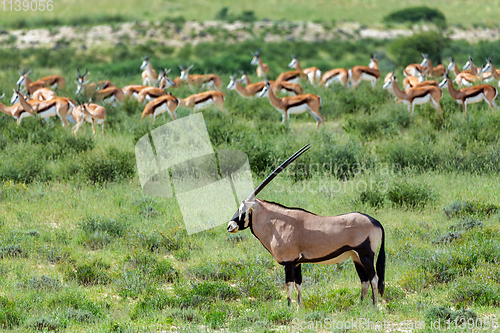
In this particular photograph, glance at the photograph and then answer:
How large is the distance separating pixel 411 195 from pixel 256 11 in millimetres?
49779

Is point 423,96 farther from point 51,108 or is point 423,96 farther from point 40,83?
point 40,83

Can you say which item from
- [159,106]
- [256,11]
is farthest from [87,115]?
[256,11]

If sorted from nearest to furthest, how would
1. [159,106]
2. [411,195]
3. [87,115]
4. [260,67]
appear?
[411,195]
[87,115]
[159,106]
[260,67]

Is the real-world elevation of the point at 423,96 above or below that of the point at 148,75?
above

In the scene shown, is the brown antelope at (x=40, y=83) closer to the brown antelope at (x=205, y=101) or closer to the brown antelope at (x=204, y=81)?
the brown antelope at (x=204, y=81)

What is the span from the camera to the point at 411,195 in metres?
8.03

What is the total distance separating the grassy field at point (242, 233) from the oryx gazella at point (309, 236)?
50cm

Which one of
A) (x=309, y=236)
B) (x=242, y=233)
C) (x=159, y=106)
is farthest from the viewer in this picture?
(x=159, y=106)

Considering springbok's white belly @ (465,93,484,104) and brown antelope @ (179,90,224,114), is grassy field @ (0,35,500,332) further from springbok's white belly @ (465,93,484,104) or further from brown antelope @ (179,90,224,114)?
brown antelope @ (179,90,224,114)

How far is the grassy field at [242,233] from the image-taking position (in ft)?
16.0

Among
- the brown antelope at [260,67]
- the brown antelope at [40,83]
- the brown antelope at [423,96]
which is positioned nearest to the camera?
the brown antelope at [423,96]

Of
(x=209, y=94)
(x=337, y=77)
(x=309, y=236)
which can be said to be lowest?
(x=337, y=77)

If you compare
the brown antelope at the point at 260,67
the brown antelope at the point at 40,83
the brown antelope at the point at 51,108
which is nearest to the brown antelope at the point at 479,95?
the brown antelope at the point at 51,108

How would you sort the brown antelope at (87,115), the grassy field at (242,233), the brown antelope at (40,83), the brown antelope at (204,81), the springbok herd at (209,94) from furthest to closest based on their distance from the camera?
the brown antelope at (204,81) < the brown antelope at (40,83) < the springbok herd at (209,94) < the brown antelope at (87,115) < the grassy field at (242,233)
